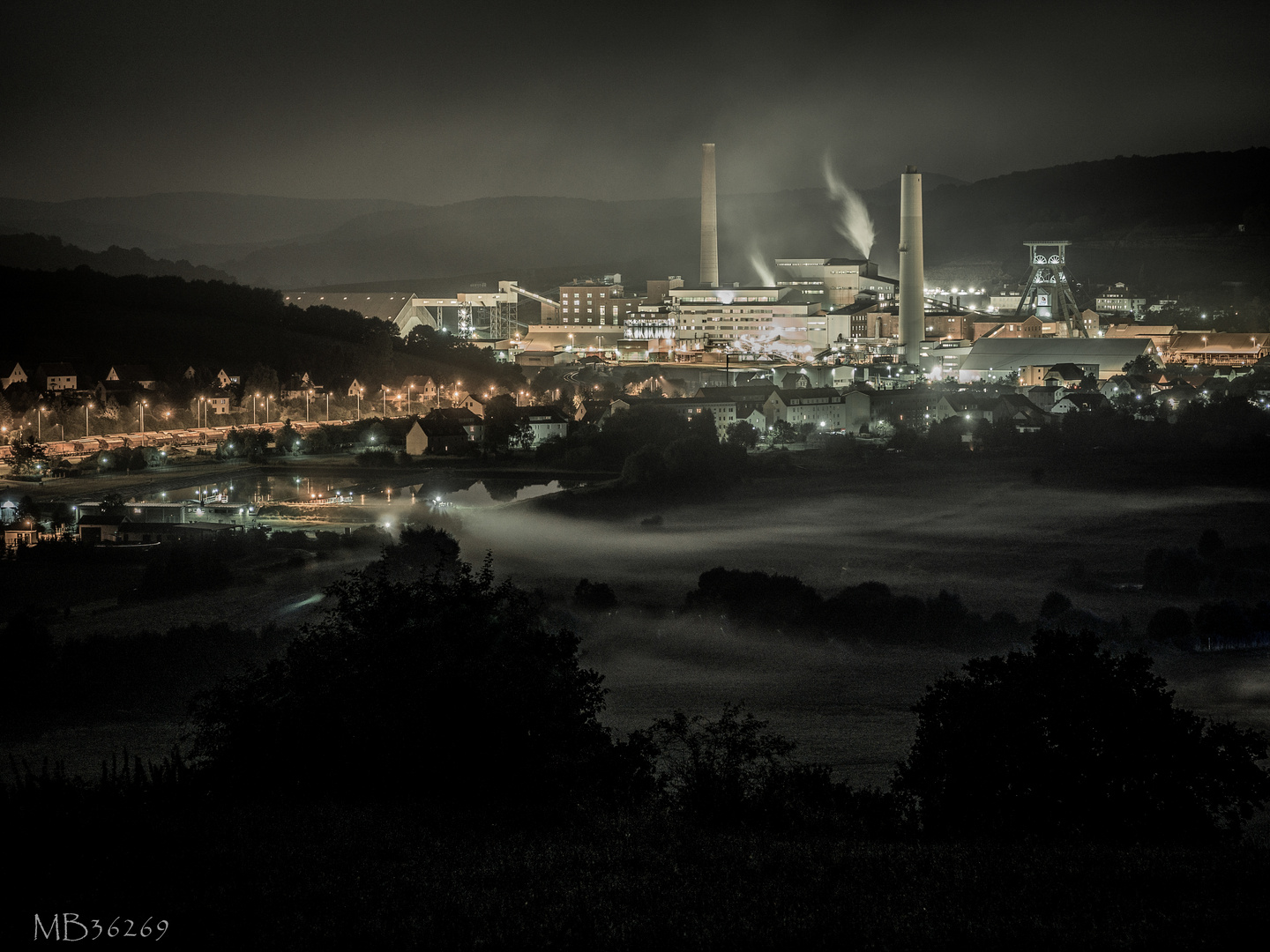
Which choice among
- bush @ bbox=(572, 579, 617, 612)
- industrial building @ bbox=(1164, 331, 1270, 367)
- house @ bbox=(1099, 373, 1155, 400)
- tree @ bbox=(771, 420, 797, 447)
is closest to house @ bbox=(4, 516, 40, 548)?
bush @ bbox=(572, 579, 617, 612)

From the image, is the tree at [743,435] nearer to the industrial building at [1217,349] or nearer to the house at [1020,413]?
the house at [1020,413]

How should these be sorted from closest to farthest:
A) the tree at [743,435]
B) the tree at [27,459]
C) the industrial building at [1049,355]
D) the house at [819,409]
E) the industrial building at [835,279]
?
1. the tree at [27,459]
2. the tree at [743,435]
3. the house at [819,409]
4. the industrial building at [1049,355]
5. the industrial building at [835,279]

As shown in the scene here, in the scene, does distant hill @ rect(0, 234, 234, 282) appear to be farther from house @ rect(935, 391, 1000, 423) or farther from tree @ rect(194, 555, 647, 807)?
tree @ rect(194, 555, 647, 807)

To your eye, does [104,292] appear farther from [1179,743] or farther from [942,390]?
[1179,743]

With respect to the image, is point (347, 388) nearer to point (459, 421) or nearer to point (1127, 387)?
point (459, 421)

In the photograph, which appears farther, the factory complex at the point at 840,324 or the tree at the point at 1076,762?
the factory complex at the point at 840,324

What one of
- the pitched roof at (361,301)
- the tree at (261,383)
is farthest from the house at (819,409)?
the pitched roof at (361,301)

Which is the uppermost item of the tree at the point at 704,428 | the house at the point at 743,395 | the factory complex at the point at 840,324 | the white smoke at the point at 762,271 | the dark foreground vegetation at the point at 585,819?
the white smoke at the point at 762,271

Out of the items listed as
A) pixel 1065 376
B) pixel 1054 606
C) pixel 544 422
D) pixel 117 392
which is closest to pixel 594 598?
pixel 1054 606
